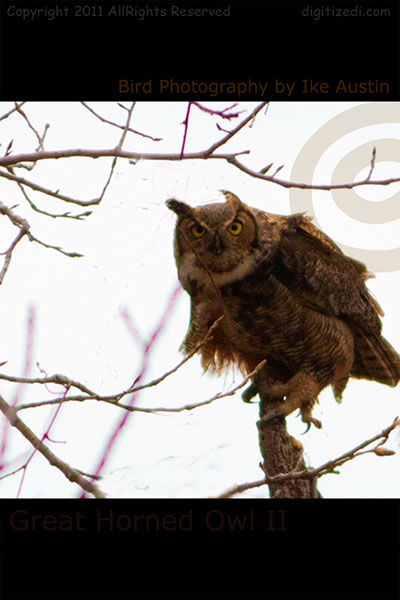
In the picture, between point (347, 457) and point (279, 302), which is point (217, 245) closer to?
point (279, 302)

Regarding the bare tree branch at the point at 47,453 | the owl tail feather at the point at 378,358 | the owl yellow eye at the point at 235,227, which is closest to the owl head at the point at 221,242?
the owl yellow eye at the point at 235,227

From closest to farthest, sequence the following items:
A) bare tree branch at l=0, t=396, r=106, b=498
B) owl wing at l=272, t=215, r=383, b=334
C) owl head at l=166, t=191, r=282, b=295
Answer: bare tree branch at l=0, t=396, r=106, b=498 → owl head at l=166, t=191, r=282, b=295 → owl wing at l=272, t=215, r=383, b=334

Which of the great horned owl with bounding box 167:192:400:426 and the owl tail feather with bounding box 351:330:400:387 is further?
the owl tail feather with bounding box 351:330:400:387

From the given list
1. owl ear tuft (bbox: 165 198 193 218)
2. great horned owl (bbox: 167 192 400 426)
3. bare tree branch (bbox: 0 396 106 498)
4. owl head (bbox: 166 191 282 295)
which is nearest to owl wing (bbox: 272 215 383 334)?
great horned owl (bbox: 167 192 400 426)

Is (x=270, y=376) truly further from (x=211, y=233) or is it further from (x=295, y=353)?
(x=211, y=233)

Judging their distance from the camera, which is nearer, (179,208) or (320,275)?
(179,208)

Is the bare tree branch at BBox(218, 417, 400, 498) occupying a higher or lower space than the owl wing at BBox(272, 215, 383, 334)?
lower

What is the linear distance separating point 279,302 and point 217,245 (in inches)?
15.7

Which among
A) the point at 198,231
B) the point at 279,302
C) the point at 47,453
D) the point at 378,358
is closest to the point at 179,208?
the point at 198,231

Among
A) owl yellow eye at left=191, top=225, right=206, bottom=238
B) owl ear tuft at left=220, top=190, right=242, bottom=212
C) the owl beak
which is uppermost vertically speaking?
owl ear tuft at left=220, top=190, right=242, bottom=212

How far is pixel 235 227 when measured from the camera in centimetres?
293

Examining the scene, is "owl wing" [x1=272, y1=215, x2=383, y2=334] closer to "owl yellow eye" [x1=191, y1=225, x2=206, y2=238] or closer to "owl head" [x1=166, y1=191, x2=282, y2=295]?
"owl head" [x1=166, y1=191, x2=282, y2=295]

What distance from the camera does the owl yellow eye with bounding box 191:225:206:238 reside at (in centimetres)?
288
